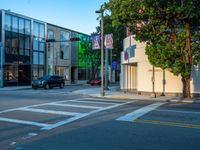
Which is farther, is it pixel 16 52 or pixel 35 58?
pixel 35 58

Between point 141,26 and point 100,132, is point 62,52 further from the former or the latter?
point 100,132

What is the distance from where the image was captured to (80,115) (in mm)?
13008

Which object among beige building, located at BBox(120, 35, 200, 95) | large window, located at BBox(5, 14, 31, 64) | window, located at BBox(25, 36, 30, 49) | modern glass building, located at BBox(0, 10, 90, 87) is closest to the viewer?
beige building, located at BBox(120, 35, 200, 95)

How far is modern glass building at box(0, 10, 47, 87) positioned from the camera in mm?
41719

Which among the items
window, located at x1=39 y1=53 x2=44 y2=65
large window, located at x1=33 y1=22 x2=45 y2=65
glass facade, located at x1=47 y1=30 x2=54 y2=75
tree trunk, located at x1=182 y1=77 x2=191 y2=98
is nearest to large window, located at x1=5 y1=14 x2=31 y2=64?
large window, located at x1=33 y1=22 x2=45 y2=65

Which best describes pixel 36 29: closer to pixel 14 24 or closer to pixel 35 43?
pixel 35 43

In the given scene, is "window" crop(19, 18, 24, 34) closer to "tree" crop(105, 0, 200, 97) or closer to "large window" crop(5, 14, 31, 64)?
"large window" crop(5, 14, 31, 64)

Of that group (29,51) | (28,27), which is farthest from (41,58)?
(28,27)

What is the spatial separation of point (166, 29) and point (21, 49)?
26.6 metres

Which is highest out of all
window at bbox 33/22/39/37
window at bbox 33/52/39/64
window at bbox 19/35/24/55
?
window at bbox 33/22/39/37

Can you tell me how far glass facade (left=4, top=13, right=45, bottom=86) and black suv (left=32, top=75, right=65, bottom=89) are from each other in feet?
18.6

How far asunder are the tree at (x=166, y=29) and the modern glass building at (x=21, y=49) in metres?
22.0

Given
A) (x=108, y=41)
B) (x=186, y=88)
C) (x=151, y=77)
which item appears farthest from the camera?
(x=108, y=41)

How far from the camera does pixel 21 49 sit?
147 ft
